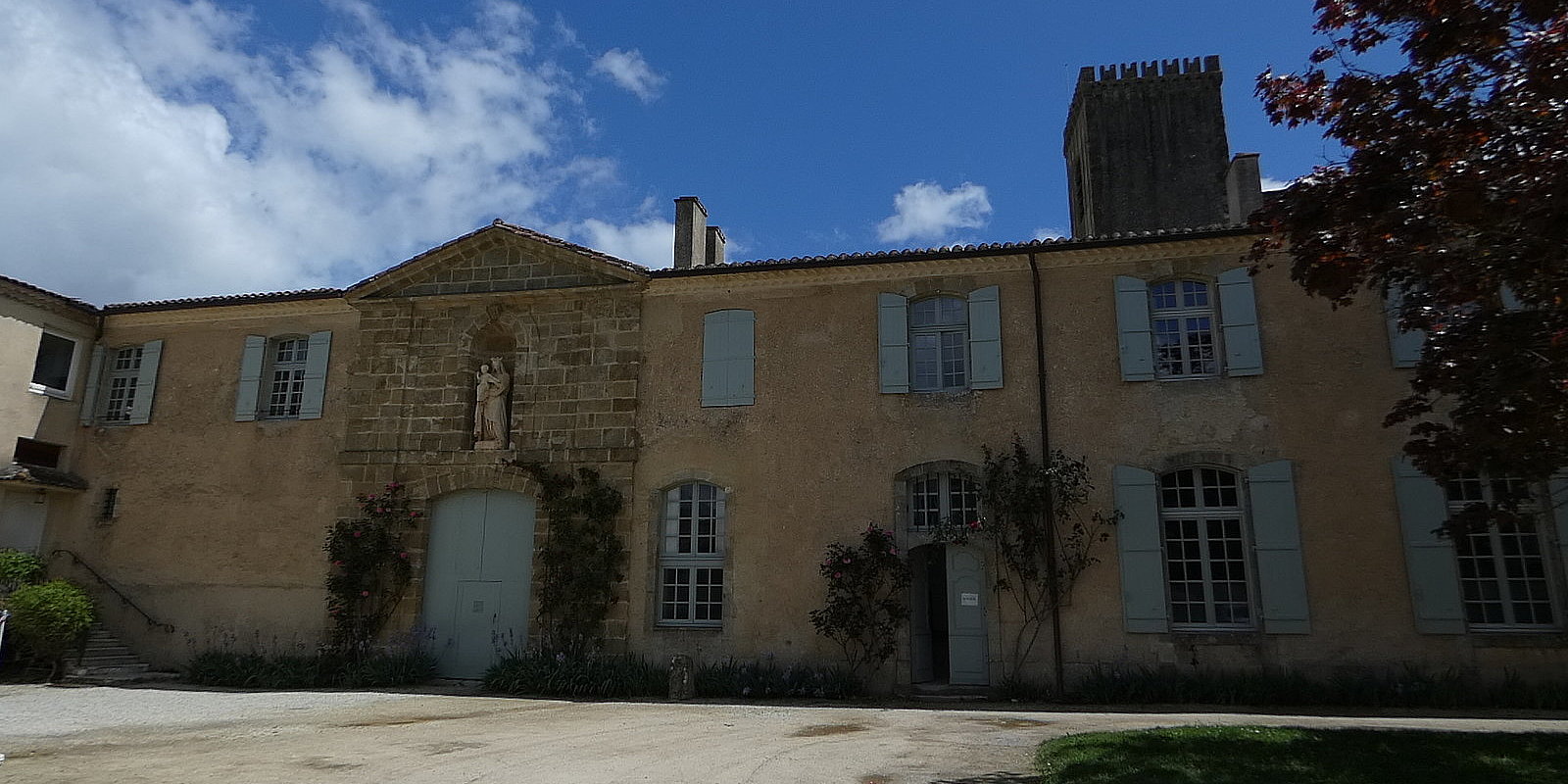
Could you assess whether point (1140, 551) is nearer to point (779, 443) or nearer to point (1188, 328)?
point (1188, 328)

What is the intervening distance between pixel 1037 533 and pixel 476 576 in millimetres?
7510

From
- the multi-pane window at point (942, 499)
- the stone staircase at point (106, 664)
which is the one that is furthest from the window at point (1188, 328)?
the stone staircase at point (106, 664)

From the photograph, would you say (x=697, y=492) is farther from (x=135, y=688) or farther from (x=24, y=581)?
(x=24, y=581)

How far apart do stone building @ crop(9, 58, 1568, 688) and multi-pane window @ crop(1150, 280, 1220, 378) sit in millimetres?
39

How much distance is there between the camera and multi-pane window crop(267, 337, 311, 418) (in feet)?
48.9

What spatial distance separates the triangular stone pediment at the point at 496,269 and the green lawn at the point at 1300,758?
30.7ft

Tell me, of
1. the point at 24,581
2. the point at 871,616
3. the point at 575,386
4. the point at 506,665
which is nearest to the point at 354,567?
the point at 506,665

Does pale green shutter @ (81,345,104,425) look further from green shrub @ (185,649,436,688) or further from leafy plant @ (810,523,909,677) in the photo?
leafy plant @ (810,523,909,677)

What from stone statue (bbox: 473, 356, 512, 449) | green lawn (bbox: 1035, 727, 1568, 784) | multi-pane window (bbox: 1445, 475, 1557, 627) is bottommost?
green lawn (bbox: 1035, 727, 1568, 784)

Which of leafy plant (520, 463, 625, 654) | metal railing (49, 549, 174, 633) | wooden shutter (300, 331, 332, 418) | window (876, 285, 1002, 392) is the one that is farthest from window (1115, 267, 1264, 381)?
metal railing (49, 549, 174, 633)

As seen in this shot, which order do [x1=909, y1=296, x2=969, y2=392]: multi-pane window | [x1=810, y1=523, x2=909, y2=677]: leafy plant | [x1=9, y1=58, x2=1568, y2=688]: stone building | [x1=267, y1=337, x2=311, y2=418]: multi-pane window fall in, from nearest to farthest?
[x1=9, y1=58, x2=1568, y2=688]: stone building → [x1=810, y1=523, x2=909, y2=677]: leafy plant → [x1=909, y1=296, x2=969, y2=392]: multi-pane window → [x1=267, y1=337, x2=311, y2=418]: multi-pane window

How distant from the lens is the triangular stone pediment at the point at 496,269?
46.2 feet

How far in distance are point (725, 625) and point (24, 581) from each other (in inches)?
392

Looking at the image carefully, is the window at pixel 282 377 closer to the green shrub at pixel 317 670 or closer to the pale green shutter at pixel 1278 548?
the green shrub at pixel 317 670
